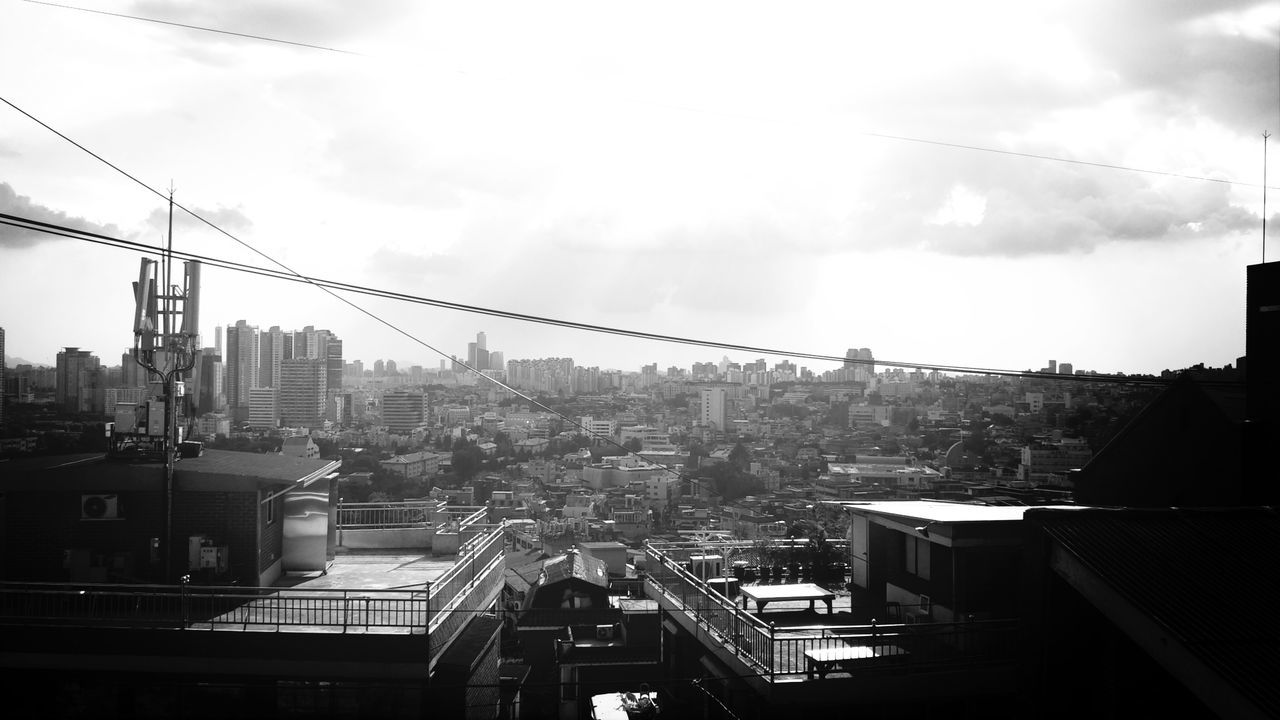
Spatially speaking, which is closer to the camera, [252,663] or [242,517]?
[252,663]

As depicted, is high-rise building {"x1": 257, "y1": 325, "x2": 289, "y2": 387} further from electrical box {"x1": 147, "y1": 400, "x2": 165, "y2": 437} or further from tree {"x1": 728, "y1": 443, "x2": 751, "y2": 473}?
electrical box {"x1": 147, "y1": 400, "x2": 165, "y2": 437}

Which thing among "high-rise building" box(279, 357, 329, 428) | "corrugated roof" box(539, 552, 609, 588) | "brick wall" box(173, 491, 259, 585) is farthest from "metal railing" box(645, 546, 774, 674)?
"high-rise building" box(279, 357, 329, 428)

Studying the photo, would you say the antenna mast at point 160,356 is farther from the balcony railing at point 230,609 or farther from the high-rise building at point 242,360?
the high-rise building at point 242,360

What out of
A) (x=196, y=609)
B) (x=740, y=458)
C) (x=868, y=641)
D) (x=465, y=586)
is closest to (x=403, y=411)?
(x=740, y=458)

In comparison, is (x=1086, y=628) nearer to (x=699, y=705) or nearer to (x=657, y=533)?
(x=699, y=705)

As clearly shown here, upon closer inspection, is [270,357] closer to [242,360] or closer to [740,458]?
[242,360]

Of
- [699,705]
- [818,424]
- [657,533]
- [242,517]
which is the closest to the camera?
[242,517]

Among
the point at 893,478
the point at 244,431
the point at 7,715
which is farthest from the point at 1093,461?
the point at 244,431
